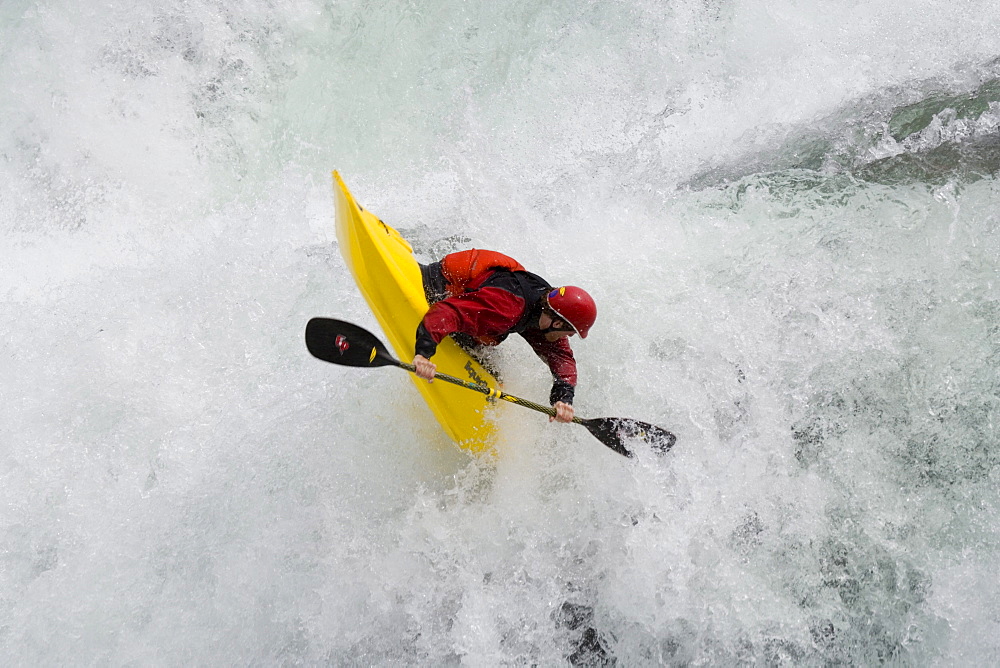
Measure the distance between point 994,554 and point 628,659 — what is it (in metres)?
1.77

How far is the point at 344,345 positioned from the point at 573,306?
3.30 feet

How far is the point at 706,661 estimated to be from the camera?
3.31 m

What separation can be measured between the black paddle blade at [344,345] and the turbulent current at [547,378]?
80 centimetres

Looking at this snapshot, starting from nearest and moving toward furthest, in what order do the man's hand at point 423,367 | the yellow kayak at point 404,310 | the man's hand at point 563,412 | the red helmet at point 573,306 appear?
1. the man's hand at point 423,367
2. the red helmet at point 573,306
3. the man's hand at point 563,412
4. the yellow kayak at point 404,310

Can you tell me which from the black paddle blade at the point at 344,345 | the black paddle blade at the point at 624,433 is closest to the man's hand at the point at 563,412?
the black paddle blade at the point at 624,433

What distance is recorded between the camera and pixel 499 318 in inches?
122

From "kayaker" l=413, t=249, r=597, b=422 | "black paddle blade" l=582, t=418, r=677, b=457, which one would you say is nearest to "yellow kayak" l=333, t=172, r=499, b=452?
"kayaker" l=413, t=249, r=597, b=422

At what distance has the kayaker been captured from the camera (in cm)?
Answer: 302

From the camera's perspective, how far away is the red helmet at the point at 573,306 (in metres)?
3.09

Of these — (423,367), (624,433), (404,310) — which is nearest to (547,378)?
(624,433)

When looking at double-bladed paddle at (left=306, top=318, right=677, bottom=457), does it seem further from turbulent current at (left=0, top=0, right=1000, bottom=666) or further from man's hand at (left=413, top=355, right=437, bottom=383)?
turbulent current at (left=0, top=0, right=1000, bottom=666)

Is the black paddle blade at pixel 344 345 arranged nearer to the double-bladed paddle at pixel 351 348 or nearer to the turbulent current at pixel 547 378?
the double-bladed paddle at pixel 351 348

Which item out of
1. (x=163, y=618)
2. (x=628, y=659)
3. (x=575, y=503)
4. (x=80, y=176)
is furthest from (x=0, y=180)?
(x=628, y=659)

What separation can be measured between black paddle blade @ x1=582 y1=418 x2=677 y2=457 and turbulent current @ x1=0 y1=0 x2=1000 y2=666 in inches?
5.5
